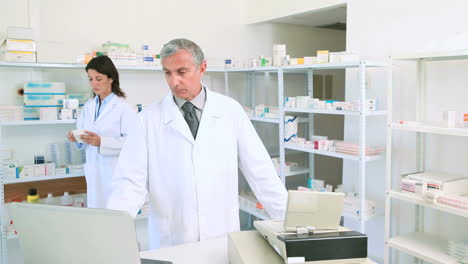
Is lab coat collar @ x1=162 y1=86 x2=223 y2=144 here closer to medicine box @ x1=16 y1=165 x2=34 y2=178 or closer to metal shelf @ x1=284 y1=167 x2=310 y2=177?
medicine box @ x1=16 y1=165 x2=34 y2=178

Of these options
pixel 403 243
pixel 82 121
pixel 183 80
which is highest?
pixel 183 80

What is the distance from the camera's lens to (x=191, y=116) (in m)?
1.88

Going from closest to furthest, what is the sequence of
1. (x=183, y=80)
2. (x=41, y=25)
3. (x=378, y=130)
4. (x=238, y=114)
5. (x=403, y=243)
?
1. (x=183, y=80)
2. (x=238, y=114)
3. (x=403, y=243)
4. (x=378, y=130)
5. (x=41, y=25)

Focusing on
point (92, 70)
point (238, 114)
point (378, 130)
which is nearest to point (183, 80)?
point (238, 114)

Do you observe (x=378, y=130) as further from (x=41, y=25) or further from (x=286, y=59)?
(x=41, y=25)

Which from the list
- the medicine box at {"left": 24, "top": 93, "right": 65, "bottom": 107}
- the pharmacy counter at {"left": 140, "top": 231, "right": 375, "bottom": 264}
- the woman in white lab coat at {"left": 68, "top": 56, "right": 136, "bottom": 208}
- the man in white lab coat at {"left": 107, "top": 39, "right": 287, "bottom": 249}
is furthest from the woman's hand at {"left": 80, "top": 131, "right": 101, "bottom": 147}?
the pharmacy counter at {"left": 140, "top": 231, "right": 375, "bottom": 264}

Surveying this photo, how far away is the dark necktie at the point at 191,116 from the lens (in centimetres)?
186

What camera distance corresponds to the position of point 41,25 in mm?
3402

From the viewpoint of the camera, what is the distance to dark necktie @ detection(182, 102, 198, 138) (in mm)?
1861

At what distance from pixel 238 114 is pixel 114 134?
5.20ft

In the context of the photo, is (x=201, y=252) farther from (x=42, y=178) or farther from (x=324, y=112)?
(x=42, y=178)

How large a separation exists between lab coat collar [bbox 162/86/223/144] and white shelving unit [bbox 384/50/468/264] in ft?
4.42

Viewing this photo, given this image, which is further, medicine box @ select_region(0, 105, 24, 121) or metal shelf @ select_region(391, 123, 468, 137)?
medicine box @ select_region(0, 105, 24, 121)

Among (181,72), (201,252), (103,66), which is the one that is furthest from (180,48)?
(103,66)
